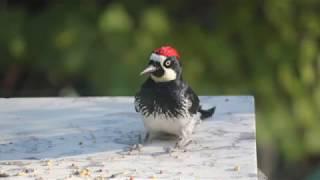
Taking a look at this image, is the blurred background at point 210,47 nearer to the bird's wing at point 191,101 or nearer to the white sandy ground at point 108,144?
the white sandy ground at point 108,144

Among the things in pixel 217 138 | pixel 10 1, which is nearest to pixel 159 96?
pixel 217 138

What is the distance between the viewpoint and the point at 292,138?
3.40m

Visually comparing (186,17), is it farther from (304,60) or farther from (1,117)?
(1,117)

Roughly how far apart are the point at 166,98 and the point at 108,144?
0.19 metres

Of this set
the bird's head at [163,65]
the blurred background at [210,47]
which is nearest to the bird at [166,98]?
the bird's head at [163,65]

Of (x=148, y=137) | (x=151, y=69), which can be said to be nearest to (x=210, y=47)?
(x=148, y=137)

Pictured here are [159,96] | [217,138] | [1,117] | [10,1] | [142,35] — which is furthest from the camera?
[10,1]

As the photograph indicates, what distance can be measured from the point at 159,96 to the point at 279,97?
1538 mm

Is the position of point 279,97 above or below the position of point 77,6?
below

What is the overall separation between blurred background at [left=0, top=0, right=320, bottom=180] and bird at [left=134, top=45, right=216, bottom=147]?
1.28 m

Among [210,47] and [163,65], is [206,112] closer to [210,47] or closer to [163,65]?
[163,65]

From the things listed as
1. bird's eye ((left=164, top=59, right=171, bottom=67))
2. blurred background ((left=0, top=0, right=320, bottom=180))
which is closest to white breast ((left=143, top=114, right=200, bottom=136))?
bird's eye ((left=164, top=59, right=171, bottom=67))

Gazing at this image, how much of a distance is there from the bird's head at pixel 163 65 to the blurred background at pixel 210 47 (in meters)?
1.32

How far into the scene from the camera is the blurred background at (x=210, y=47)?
328cm
